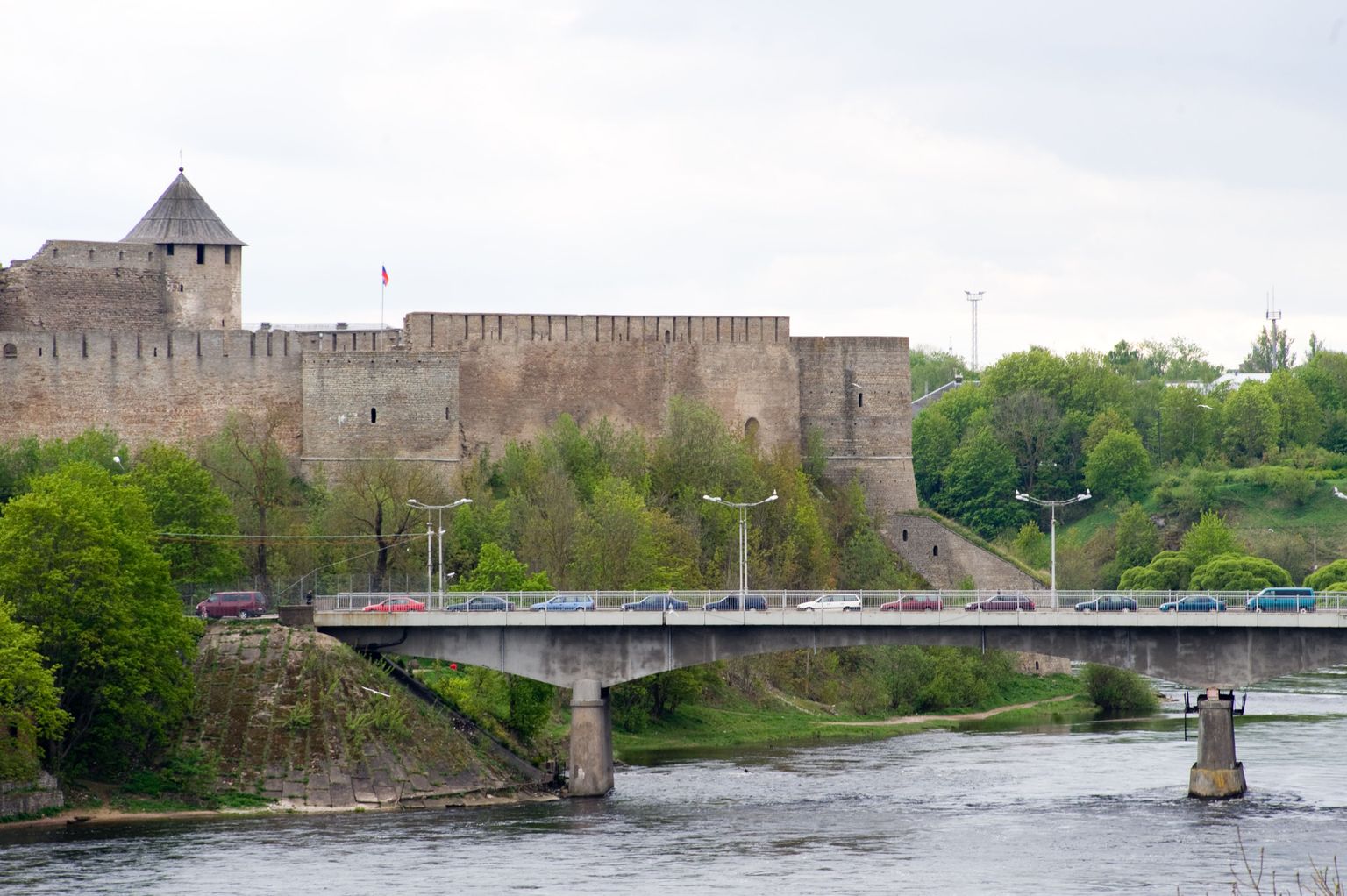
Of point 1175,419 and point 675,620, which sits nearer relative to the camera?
point 675,620

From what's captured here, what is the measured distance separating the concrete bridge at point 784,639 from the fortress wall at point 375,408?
22.9 metres

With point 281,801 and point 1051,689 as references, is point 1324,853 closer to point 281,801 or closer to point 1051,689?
point 281,801

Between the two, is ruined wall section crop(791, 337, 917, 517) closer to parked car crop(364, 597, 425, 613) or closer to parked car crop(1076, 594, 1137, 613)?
parked car crop(364, 597, 425, 613)

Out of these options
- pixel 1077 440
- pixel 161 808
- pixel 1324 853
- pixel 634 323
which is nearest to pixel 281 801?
pixel 161 808

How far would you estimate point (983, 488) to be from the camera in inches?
4776

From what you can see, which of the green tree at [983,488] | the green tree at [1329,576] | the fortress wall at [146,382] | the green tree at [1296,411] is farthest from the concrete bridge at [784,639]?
the green tree at [1296,411]

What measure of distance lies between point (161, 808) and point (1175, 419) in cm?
8640

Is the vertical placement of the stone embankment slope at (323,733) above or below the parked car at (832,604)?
below

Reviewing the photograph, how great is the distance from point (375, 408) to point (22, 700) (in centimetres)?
3228

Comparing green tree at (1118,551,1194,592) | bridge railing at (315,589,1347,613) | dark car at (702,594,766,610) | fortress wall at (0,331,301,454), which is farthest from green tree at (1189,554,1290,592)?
dark car at (702,594,766,610)

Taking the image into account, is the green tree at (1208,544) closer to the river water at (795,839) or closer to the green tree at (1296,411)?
the green tree at (1296,411)

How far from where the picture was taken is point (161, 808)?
176 ft

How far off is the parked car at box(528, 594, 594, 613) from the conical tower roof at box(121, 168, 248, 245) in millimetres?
27814

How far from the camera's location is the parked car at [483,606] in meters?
59.1
